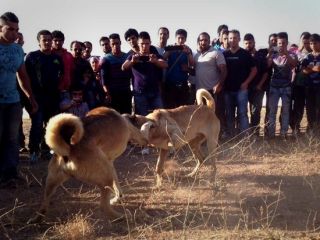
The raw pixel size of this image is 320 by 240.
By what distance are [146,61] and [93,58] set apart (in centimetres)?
164

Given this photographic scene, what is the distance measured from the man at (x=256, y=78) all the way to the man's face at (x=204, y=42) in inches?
36.7

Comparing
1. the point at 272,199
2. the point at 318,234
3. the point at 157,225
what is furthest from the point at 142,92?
the point at 318,234

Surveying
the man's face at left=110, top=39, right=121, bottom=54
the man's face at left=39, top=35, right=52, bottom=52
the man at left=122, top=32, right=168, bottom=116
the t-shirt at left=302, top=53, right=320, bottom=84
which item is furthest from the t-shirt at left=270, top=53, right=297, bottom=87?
the man's face at left=39, top=35, right=52, bottom=52

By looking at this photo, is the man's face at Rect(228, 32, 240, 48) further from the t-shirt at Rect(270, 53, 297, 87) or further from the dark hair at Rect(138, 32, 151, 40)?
the dark hair at Rect(138, 32, 151, 40)

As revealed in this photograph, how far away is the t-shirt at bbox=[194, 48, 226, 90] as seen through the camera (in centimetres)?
848

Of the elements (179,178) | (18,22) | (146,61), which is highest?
(18,22)

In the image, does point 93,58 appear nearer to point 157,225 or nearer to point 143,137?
point 143,137

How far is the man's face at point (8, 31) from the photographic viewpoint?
5.79 metres

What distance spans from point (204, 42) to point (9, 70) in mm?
3865

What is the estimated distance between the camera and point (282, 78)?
29.2 ft

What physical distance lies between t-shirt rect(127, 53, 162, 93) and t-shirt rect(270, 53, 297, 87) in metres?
2.40

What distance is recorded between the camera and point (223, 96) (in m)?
8.89

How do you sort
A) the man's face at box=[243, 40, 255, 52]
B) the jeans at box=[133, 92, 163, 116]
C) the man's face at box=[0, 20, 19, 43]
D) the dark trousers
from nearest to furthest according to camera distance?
1. the man's face at box=[0, 20, 19, 43]
2. the jeans at box=[133, 92, 163, 116]
3. the man's face at box=[243, 40, 255, 52]
4. the dark trousers

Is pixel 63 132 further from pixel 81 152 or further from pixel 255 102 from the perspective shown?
pixel 255 102
